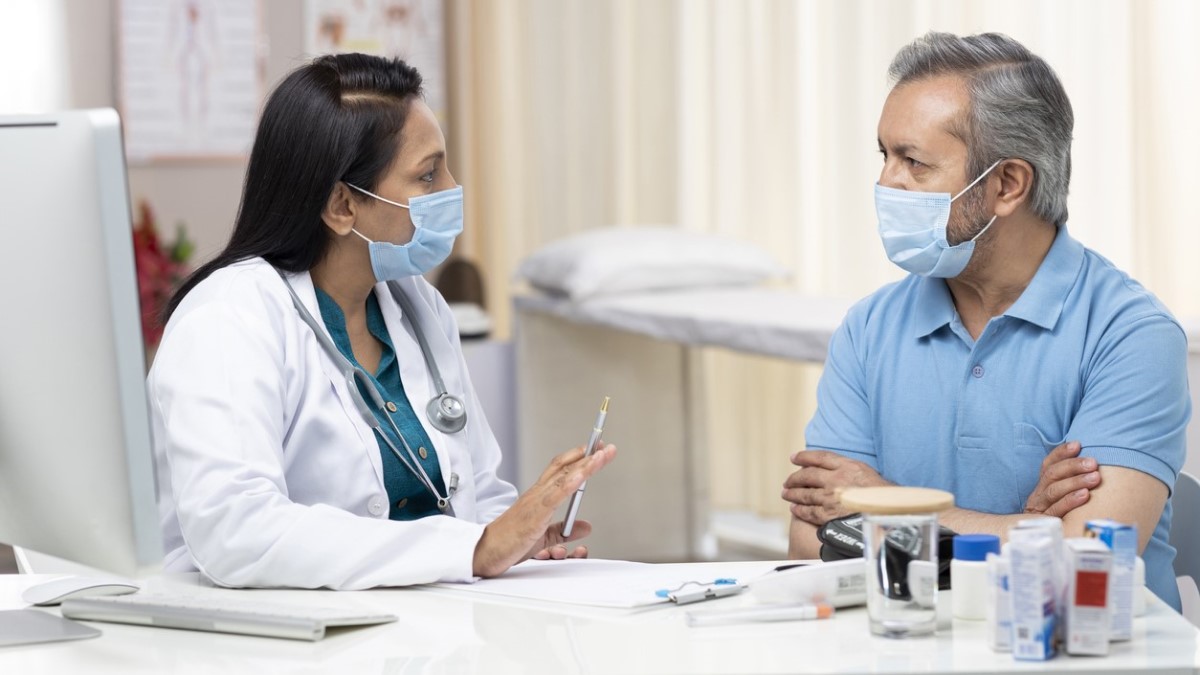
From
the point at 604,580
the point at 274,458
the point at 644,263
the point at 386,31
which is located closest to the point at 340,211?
the point at 274,458

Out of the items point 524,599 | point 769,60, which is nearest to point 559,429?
point 769,60

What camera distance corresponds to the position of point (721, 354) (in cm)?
452

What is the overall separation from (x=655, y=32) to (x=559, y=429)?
1445 millimetres

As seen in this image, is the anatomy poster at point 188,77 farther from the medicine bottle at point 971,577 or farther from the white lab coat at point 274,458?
the medicine bottle at point 971,577

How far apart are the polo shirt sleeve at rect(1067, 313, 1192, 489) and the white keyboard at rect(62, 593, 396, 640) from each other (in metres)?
0.88

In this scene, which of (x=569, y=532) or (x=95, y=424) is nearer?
(x=95, y=424)

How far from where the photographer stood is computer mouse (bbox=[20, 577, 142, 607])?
1485mm

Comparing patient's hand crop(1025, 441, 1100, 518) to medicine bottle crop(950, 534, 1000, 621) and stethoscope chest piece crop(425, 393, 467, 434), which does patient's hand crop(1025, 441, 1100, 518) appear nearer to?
medicine bottle crop(950, 534, 1000, 621)

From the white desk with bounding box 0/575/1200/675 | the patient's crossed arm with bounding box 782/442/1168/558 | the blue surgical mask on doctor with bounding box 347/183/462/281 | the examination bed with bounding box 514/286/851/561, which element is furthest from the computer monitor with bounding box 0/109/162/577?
the examination bed with bounding box 514/286/851/561

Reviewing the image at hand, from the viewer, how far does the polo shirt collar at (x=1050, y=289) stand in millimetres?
1760

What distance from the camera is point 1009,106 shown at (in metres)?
1.77

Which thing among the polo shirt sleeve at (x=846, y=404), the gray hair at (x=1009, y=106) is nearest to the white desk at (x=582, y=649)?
the polo shirt sleeve at (x=846, y=404)

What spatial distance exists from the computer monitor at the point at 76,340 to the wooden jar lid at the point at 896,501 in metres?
0.62

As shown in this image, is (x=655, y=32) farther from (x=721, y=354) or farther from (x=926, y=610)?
(x=926, y=610)
